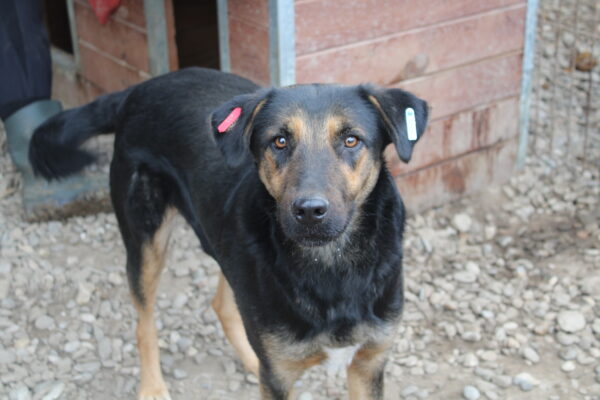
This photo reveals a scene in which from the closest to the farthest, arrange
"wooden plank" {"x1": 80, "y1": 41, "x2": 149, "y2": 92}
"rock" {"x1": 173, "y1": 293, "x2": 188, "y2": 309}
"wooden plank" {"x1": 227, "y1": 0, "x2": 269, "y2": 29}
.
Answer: "wooden plank" {"x1": 227, "y1": 0, "x2": 269, "y2": 29} < "rock" {"x1": 173, "y1": 293, "x2": 188, "y2": 309} < "wooden plank" {"x1": 80, "y1": 41, "x2": 149, "y2": 92}

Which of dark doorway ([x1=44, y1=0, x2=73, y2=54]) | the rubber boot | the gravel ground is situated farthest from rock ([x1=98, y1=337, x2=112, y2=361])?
dark doorway ([x1=44, y1=0, x2=73, y2=54])

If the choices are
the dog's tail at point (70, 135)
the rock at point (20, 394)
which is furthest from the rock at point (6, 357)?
the dog's tail at point (70, 135)

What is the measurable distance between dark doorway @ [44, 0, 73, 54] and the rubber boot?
2.29 m

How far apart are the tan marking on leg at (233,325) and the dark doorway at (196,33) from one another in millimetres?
3386

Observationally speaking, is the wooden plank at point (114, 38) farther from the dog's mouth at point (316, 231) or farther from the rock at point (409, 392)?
the dog's mouth at point (316, 231)

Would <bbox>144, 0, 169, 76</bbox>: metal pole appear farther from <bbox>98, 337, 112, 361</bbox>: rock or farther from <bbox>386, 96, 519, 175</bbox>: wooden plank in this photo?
<bbox>98, 337, 112, 361</bbox>: rock

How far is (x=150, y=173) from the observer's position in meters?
3.80

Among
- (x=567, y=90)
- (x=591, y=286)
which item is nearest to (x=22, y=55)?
(x=591, y=286)

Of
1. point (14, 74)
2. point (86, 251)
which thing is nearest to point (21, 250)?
point (86, 251)

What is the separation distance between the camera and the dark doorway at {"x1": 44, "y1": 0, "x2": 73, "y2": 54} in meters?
7.66

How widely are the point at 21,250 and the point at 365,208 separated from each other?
2801mm

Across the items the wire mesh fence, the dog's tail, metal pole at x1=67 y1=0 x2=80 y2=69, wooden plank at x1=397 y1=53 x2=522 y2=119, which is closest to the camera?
the dog's tail

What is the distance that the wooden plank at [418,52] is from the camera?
15.6ft

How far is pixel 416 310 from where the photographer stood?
15.2 ft
